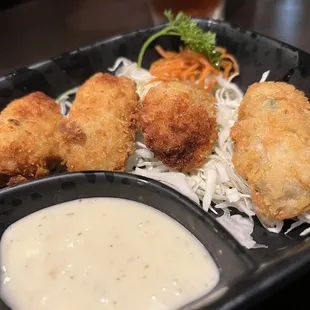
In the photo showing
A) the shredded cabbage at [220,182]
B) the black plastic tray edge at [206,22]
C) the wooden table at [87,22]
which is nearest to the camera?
the shredded cabbage at [220,182]

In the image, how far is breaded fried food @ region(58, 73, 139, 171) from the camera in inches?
83.6

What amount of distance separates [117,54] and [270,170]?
4.48 feet

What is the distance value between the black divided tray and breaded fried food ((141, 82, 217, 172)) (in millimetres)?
429

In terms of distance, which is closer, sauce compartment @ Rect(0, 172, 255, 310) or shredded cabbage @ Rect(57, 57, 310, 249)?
sauce compartment @ Rect(0, 172, 255, 310)

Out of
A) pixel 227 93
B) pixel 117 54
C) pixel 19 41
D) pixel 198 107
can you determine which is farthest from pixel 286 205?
pixel 19 41

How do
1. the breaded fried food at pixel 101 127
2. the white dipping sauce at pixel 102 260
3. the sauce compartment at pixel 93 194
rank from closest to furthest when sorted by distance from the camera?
the white dipping sauce at pixel 102 260, the sauce compartment at pixel 93 194, the breaded fried food at pixel 101 127

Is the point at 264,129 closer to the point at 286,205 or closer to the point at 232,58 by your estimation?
the point at 286,205

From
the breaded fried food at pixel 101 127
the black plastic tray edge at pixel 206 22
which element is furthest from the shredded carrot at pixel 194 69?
the breaded fried food at pixel 101 127

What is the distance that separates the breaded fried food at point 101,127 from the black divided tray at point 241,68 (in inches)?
15.9

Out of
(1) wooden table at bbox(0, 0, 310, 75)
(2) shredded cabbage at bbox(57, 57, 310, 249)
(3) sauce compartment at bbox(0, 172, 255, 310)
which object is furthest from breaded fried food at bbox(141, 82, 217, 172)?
(1) wooden table at bbox(0, 0, 310, 75)

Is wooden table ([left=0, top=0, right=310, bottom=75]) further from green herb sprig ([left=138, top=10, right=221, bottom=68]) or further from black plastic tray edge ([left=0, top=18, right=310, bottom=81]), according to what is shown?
green herb sprig ([left=138, top=10, right=221, bottom=68])

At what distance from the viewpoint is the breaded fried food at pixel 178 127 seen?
2.15 metres

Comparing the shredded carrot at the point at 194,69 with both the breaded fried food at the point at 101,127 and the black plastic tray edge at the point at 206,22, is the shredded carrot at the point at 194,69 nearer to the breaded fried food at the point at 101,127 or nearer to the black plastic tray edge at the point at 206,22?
the black plastic tray edge at the point at 206,22

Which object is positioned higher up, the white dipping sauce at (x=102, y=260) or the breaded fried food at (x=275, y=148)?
the breaded fried food at (x=275, y=148)
